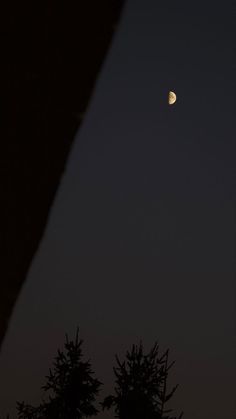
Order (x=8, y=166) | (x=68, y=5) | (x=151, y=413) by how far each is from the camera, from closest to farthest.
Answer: (x=68, y=5)
(x=8, y=166)
(x=151, y=413)

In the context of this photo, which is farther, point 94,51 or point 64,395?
point 64,395

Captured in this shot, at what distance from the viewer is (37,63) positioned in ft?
3.31

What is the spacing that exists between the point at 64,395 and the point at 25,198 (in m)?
19.4

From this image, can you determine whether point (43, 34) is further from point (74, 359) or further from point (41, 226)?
point (74, 359)

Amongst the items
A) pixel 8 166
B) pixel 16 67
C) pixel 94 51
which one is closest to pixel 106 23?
pixel 94 51

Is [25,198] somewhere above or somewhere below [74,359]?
below

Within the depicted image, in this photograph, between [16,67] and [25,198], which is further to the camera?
[25,198]

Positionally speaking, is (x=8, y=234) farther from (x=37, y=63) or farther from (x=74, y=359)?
(x=74, y=359)

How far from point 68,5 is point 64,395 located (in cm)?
1978

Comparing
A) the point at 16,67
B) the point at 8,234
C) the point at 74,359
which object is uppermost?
the point at 74,359

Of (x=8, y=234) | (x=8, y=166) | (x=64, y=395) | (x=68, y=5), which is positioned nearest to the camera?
(x=68, y=5)

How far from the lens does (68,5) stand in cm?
92

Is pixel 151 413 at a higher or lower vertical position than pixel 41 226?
higher

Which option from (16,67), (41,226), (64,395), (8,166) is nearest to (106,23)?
(16,67)
